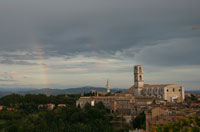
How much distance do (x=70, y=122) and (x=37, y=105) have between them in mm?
22511

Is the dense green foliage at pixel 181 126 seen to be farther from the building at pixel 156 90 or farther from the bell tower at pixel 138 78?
the bell tower at pixel 138 78

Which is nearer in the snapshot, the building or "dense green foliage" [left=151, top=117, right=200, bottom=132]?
"dense green foliage" [left=151, top=117, right=200, bottom=132]

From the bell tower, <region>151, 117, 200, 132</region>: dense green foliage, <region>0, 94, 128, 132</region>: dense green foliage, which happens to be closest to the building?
the bell tower

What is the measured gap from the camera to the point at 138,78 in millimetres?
86438

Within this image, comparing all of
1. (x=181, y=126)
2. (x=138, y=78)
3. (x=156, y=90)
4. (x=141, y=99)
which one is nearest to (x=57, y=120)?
(x=141, y=99)

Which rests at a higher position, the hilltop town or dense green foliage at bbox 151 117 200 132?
the hilltop town

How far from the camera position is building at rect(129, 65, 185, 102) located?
79.4m

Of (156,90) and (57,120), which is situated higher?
(156,90)

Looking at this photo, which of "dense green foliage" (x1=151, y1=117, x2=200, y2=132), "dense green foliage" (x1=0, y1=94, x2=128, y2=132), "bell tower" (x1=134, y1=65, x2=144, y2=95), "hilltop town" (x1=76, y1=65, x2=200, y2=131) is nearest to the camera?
"dense green foliage" (x1=151, y1=117, x2=200, y2=132)

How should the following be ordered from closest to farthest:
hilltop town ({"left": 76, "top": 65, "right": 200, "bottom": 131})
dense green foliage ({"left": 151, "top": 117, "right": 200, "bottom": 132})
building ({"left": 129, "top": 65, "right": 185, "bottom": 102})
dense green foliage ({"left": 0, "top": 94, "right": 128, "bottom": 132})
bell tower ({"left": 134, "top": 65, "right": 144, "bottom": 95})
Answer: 1. dense green foliage ({"left": 151, "top": 117, "right": 200, "bottom": 132})
2. dense green foliage ({"left": 0, "top": 94, "right": 128, "bottom": 132})
3. hilltop town ({"left": 76, "top": 65, "right": 200, "bottom": 131})
4. building ({"left": 129, "top": 65, "right": 185, "bottom": 102})
5. bell tower ({"left": 134, "top": 65, "right": 144, "bottom": 95})

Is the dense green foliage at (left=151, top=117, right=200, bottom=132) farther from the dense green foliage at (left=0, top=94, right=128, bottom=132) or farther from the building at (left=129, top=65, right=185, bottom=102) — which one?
the building at (left=129, top=65, right=185, bottom=102)

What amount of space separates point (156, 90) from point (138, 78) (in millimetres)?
6858

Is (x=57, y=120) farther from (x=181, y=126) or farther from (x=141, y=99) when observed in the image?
(x=181, y=126)

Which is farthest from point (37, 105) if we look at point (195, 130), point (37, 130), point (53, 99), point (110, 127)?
point (195, 130)
